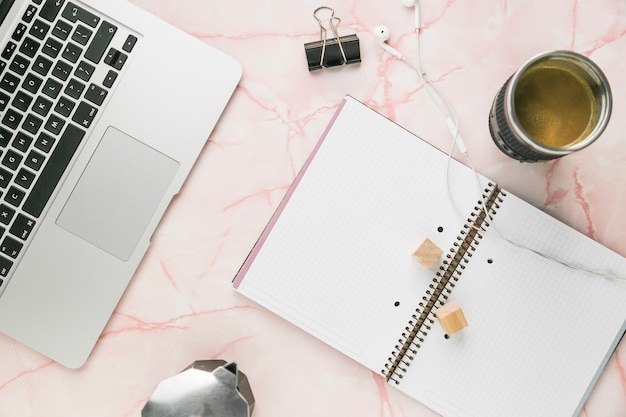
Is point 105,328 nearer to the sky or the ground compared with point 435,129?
nearer to the ground

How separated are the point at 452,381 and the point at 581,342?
18cm

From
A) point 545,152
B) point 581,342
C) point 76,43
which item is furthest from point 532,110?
point 76,43

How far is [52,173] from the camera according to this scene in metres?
0.70

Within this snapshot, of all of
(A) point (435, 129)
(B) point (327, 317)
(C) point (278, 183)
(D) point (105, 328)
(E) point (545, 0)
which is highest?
(E) point (545, 0)

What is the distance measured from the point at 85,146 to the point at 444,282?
0.50 meters

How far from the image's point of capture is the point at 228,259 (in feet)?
2.47

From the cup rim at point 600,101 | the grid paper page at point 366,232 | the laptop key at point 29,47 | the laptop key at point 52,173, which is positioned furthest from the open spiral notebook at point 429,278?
the laptop key at point 29,47

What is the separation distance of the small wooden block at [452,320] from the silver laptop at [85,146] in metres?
0.39

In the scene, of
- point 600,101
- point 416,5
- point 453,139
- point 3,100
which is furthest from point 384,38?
point 3,100

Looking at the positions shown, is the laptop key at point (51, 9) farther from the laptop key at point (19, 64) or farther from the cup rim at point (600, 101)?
the cup rim at point (600, 101)

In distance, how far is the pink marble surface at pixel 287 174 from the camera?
2.45ft

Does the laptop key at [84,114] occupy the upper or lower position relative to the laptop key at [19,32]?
lower

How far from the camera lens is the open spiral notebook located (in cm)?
73

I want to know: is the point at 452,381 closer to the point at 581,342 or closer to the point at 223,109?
the point at 581,342
